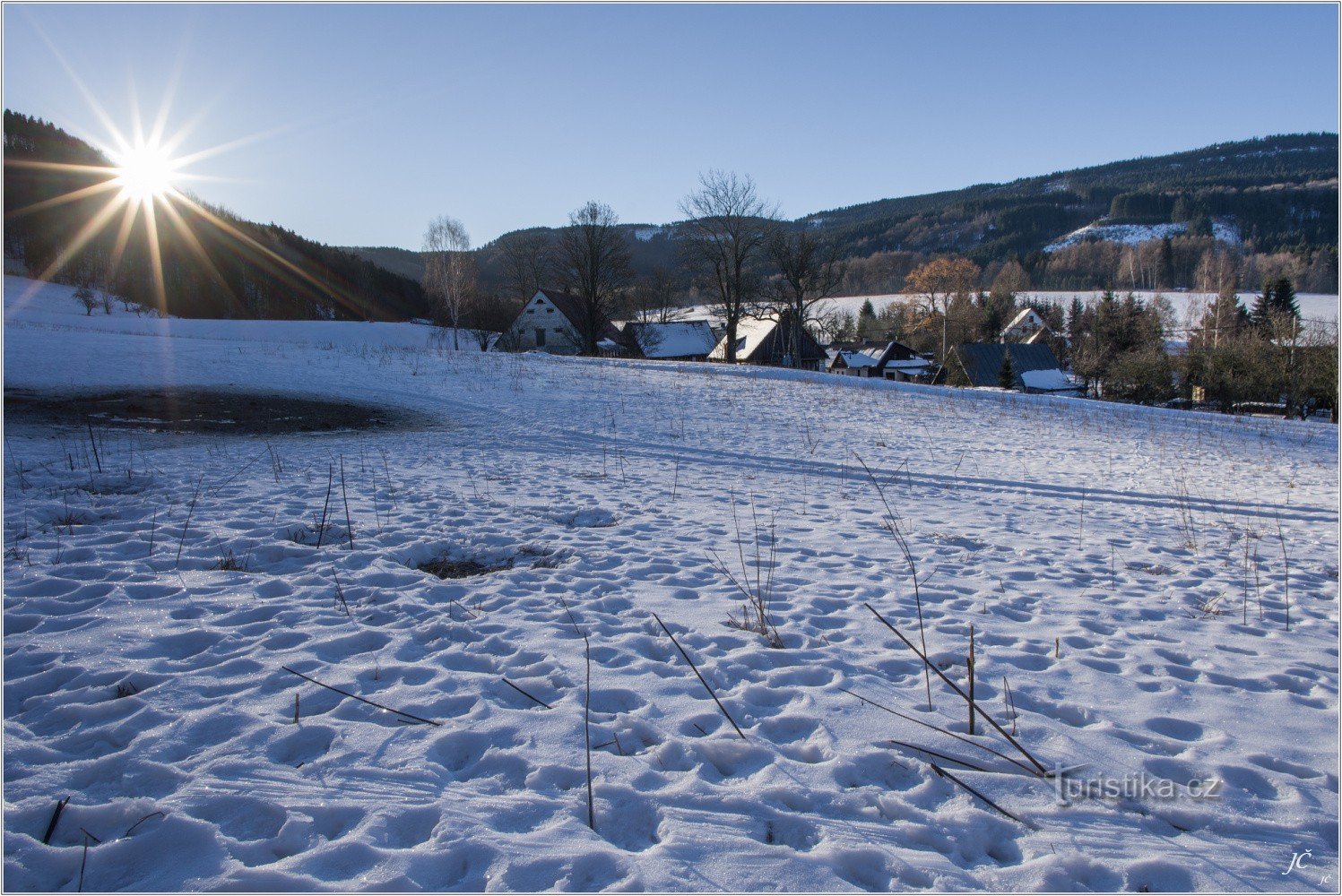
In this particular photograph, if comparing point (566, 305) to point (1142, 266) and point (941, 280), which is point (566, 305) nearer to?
point (941, 280)

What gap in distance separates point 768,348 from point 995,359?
64.8 feet

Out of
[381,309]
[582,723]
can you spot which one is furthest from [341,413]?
[381,309]

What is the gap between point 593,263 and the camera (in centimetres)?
4372

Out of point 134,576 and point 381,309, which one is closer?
point 134,576

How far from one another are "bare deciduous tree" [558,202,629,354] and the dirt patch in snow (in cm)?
3142

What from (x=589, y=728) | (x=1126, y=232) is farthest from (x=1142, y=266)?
(x=589, y=728)

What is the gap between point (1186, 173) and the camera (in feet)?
580

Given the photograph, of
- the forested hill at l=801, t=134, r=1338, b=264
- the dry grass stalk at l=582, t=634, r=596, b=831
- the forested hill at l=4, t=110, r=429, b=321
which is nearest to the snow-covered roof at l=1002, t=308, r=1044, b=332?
the forested hill at l=801, t=134, r=1338, b=264

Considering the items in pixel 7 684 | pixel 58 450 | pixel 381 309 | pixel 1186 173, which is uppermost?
pixel 1186 173

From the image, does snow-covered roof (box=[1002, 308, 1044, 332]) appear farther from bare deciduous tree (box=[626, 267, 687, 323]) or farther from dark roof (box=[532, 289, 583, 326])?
dark roof (box=[532, 289, 583, 326])

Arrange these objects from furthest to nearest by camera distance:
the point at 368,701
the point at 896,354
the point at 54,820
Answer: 1. the point at 896,354
2. the point at 368,701
3. the point at 54,820

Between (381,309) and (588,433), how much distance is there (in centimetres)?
6738

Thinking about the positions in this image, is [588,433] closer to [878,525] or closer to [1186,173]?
[878,525]

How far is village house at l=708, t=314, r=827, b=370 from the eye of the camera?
172 feet
